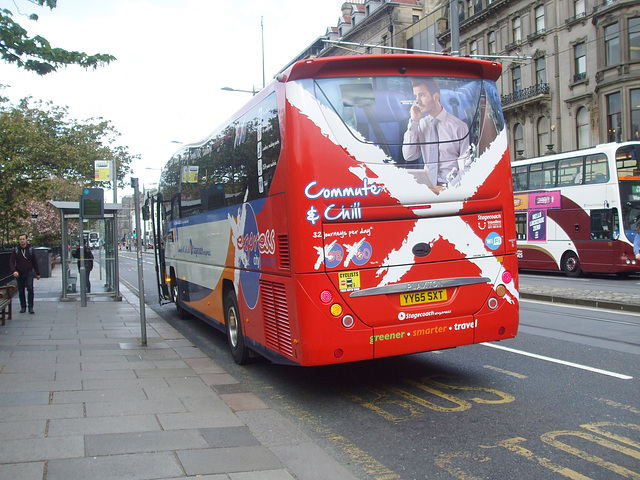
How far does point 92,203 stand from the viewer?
55.6ft

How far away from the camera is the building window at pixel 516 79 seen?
129 feet

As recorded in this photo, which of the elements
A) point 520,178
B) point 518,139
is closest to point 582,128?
point 518,139

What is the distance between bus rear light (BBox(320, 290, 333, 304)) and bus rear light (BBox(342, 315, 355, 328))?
8.8 inches

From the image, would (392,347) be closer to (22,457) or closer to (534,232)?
(22,457)

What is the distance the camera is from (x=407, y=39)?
5003cm

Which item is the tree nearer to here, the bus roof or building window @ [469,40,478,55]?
the bus roof

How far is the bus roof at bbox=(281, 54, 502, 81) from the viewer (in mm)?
6035

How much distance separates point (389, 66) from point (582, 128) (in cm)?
3155

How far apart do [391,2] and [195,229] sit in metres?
44.4

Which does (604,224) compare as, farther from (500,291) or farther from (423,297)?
(423,297)

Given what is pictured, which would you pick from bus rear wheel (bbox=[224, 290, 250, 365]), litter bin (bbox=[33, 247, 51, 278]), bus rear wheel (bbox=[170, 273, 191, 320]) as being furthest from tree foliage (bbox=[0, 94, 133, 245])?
bus rear wheel (bbox=[224, 290, 250, 365])

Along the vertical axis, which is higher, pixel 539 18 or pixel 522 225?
pixel 539 18

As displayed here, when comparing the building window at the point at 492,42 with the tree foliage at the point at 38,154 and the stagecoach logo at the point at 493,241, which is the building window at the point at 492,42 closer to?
the tree foliage at the point at 38,154

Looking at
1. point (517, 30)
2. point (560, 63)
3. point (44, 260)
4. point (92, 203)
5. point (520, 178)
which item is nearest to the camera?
point (92, 203)
